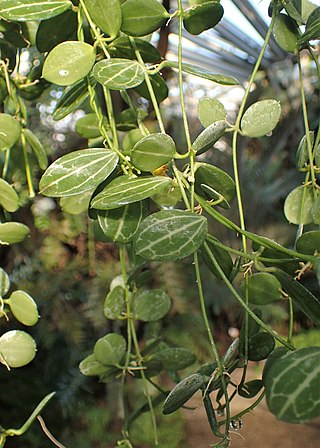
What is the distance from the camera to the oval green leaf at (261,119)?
0.78 ft

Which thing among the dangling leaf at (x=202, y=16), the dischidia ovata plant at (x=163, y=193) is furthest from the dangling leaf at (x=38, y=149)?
the dangling leaf at (x=202, y=16)

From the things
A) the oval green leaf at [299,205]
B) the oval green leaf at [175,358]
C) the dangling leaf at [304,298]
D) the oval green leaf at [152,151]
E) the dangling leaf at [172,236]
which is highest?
the oval green leaf at [152,151]

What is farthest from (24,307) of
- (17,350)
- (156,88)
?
(156,88)

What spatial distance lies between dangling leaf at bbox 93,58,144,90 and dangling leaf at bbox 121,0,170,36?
17 mm

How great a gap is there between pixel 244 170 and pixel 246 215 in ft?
0.63

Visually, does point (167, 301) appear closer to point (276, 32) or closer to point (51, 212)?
point (276, 32)

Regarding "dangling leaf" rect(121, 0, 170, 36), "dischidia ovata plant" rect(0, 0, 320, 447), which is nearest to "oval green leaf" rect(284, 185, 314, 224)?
"dischidia ovata plant" rect(0, 0, 320, 447)

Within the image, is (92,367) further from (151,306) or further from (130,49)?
(130,49)

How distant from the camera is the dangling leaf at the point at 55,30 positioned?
255 mm

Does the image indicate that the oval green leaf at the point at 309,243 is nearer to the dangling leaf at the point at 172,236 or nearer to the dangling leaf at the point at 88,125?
the dangling leaf at the point at 172,236

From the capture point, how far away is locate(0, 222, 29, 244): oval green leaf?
0.87 ft

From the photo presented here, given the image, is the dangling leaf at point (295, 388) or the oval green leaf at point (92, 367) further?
the oval green leaf at point (92, 367)

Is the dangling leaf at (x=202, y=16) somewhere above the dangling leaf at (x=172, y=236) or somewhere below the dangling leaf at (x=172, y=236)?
above

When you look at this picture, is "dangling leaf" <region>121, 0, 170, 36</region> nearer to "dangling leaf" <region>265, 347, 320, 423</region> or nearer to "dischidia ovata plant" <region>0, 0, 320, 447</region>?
"dischidia ovata plant" <region>0, 0, 320, 447</region>
